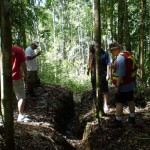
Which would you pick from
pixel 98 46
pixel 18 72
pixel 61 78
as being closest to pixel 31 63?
pixel 18 72

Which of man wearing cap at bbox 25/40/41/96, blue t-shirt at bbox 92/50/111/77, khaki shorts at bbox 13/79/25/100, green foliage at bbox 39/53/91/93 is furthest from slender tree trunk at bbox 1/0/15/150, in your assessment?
green foliage at bbox 39/53/91/93

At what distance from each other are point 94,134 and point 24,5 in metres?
6.30

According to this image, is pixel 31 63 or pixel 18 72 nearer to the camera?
pixel 18 72

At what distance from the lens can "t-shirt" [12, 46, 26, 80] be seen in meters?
7.55

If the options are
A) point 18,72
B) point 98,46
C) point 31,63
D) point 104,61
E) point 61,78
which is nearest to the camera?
point 98,46

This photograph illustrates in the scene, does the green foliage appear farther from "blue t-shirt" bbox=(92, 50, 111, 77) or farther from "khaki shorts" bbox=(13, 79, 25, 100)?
"khaki shorts" bbox=(13, 79, 25, 100)

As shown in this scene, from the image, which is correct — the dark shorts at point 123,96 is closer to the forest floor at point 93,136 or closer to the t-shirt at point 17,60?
the forest floor at point 93,136

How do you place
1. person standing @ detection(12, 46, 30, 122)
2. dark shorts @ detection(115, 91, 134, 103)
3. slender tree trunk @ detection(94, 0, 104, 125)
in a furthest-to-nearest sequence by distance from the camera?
person standing @ detection(12, 46, 30, 122)
slender tree trunk @ detection(94, 0, 104, 125)
dark shorts @ detection(115, 91, 134, 103)

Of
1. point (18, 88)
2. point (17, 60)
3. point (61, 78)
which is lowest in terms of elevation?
point (61, 78)

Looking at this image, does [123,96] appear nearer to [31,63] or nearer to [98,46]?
[98,46]

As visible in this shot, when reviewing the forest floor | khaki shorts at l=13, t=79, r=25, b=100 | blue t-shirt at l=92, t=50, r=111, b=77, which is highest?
blue t-shirt at l=92, t=50, r=111, b=77

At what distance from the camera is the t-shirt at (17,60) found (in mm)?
7547

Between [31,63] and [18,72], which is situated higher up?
[31,63]

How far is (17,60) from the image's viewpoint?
300 inches
